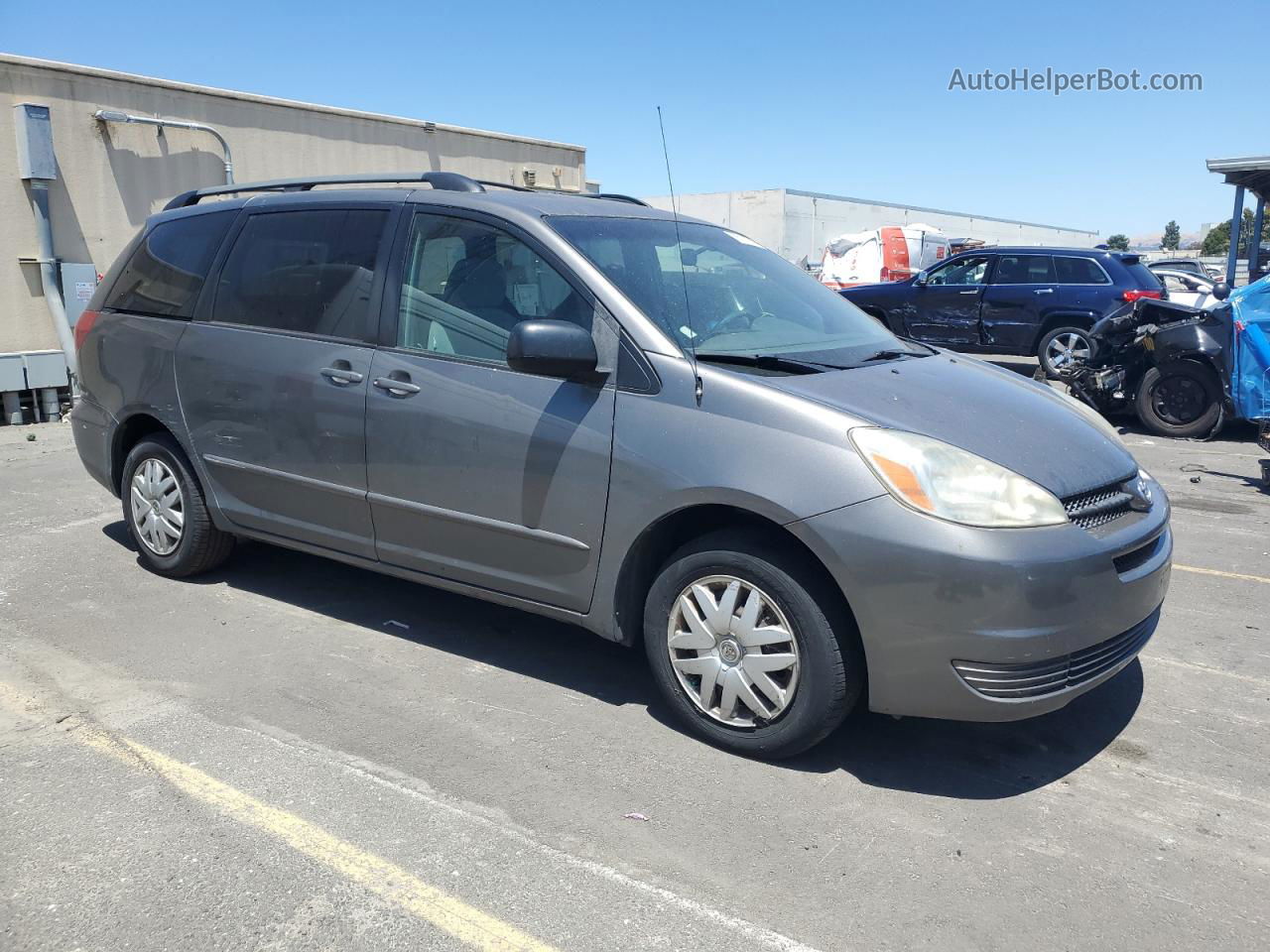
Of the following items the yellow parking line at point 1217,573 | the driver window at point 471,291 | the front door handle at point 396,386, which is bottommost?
the yellow parking line at point 1217,573

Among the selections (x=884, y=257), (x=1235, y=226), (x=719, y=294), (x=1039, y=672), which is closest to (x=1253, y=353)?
(x=719, y=294)

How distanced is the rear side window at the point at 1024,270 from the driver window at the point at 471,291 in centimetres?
1137

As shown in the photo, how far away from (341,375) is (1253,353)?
726 centimetres

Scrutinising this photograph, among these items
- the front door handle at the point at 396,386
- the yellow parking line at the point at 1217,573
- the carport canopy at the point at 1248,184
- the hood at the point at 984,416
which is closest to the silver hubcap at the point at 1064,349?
the carport canopy at the point at 1248,184

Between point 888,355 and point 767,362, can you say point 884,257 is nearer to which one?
point 888,355

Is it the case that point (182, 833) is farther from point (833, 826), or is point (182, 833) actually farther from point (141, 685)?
point (833, 826)

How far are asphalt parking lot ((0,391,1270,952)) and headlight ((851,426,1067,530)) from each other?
922 millimetres

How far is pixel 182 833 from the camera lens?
121 inches

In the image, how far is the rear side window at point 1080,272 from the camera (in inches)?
527

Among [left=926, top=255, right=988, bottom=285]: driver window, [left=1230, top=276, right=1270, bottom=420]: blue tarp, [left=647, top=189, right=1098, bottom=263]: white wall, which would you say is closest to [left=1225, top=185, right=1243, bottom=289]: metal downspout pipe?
[left=926, top=255, right=988, bottom=285]: driver window

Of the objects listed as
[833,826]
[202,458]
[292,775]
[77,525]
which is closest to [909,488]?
[833,826]

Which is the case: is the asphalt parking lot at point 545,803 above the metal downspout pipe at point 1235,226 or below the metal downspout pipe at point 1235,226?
below

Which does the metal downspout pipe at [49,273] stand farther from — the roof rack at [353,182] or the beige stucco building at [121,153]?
the roof rack at [353,182]

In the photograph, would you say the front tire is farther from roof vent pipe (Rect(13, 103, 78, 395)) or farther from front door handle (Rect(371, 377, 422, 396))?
roof vent pipe (Rect(13, 103, 78, 395))
